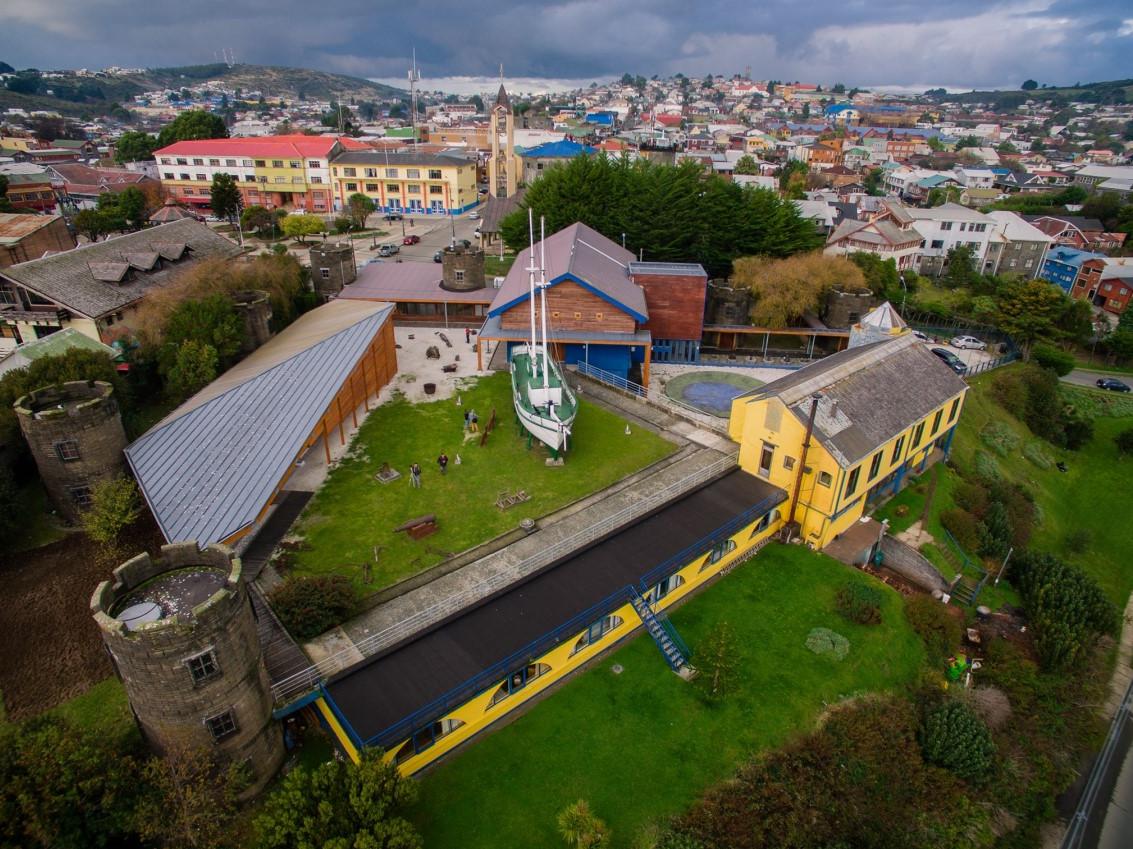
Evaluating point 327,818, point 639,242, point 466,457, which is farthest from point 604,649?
point 639,242

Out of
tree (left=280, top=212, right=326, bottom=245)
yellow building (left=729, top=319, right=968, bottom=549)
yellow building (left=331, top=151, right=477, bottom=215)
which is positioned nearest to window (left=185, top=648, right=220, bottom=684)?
yellow building (left=729, top=319, right=968, bottom=549)

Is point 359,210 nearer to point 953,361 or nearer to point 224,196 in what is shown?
point 224,196

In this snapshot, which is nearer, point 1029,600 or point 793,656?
point 793,656

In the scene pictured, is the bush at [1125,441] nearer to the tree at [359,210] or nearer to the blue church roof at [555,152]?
the blue church roof at [555,152]

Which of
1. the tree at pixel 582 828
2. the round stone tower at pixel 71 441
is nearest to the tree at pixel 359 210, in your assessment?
the round stone tower at pixel 71 441

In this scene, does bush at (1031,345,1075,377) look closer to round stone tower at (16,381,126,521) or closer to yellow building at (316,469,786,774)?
yellow building at (316,469,786,774)

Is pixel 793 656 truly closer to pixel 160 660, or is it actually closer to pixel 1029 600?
pixel 1029 600
